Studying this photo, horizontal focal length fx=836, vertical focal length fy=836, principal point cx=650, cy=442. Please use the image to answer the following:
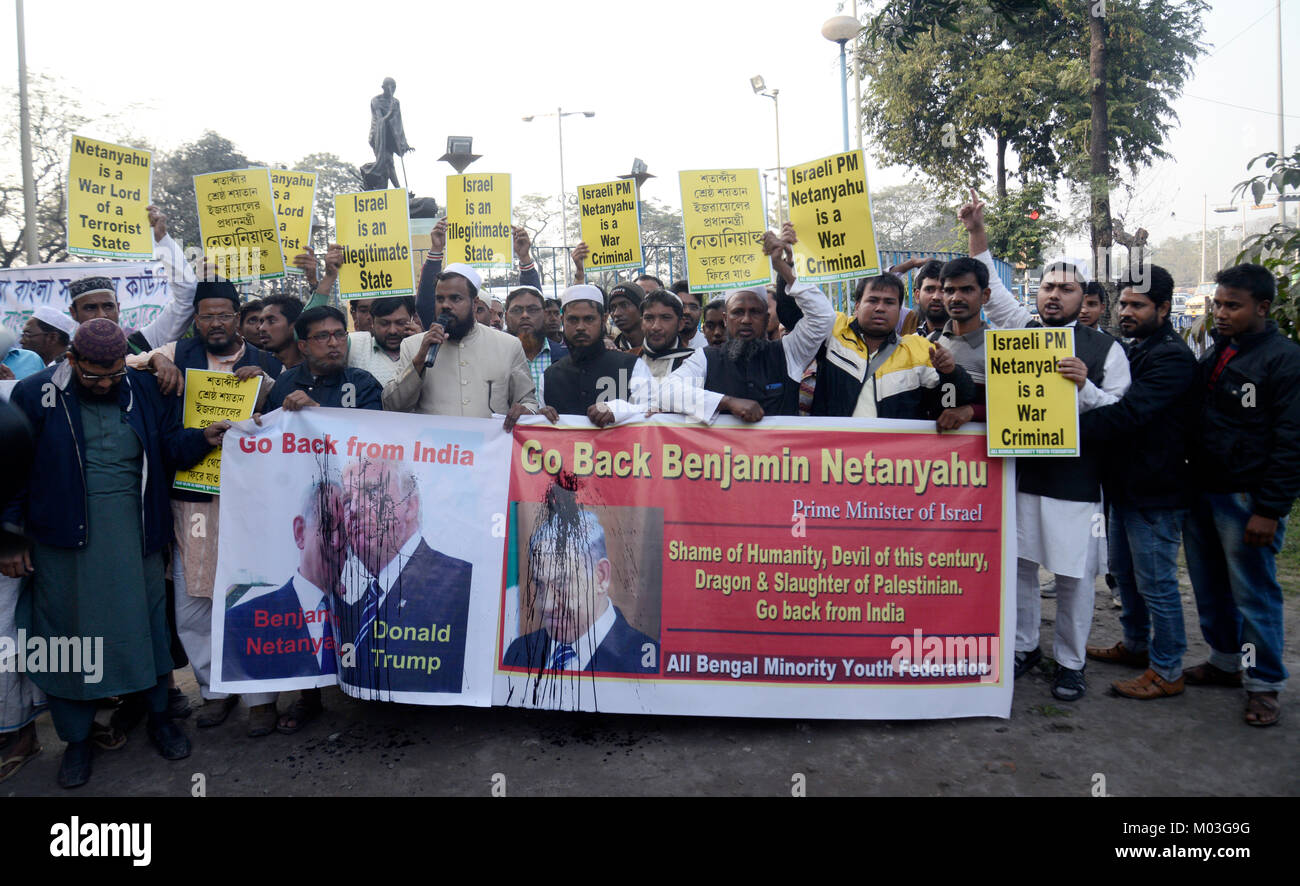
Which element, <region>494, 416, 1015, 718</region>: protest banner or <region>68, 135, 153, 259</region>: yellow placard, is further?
<region>68, 135, 153, 259</region>: yellow placard

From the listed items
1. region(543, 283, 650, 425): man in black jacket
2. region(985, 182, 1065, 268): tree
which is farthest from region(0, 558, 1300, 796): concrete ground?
region(985, 182, 1065, 268): tree

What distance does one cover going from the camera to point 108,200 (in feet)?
16.9

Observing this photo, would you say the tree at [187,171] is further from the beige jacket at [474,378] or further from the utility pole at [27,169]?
the beige jacket at [474,378]

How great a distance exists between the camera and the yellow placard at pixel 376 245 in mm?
5203

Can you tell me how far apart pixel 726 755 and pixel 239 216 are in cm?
433

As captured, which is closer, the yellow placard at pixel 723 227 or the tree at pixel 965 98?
the yellow placard at pixel 723 227

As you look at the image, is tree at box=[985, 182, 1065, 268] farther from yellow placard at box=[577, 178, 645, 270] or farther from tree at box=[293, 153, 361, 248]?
tree at box=[293, 153, 361, 248]

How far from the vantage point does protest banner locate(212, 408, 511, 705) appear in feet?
12.8

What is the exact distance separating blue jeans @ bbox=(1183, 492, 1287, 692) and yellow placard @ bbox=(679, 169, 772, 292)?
8.49 feet

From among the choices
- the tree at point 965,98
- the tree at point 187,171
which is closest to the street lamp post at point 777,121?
the tree at point 965,98

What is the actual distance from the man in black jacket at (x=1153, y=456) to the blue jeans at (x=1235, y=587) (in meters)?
0.16

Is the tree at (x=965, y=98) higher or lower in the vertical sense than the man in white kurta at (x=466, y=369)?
higher
